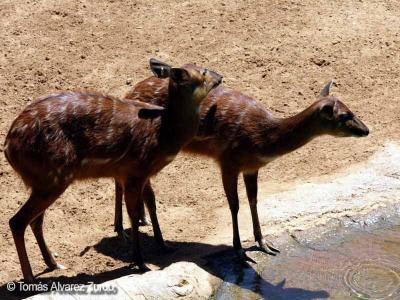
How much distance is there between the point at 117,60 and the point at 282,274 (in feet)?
15.9

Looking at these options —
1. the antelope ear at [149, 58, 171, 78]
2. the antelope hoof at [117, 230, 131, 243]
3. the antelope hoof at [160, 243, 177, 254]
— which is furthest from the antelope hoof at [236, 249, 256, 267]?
the antelope ear at [149, 58, 171, 78]

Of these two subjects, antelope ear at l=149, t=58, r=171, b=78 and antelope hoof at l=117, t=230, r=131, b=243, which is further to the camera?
antelope hoof at l=117, t=230, r=131, b=243

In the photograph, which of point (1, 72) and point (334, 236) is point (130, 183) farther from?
point (1, 72)

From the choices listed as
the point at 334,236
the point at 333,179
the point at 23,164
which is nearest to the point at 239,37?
the point at 333,179

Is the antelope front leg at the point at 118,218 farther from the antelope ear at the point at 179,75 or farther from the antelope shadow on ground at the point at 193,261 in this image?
the antelope ear at the point at 179,75

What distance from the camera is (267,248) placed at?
27.4 ft

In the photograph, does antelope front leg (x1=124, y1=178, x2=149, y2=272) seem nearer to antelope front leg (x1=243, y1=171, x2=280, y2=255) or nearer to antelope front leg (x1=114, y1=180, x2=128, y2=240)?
antelope front leg (x1=114, y1=180, x2=128, y2=240)

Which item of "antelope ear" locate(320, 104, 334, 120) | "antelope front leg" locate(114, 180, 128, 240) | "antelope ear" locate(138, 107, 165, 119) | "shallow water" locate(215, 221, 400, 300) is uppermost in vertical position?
"antelope ear" locate(138, 107, 165, 119)

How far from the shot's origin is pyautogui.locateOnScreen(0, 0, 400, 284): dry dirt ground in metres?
9.21

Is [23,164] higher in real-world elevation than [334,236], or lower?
higher

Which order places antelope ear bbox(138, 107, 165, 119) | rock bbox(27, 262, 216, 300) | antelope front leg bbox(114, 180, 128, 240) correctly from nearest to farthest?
rock bbox(27, 262, 216, 300) → antelope ear bbox(138, 107, 165, 119) → antelope front leg bbox(114, 180, 128, 240)

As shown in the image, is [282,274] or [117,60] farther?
[117,60]

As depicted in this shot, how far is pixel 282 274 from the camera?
803 cm

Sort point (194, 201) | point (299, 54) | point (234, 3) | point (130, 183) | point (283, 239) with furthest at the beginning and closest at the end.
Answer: point (234, 3) → point (299, 54) → point (194, 201) → point (283, 239) → point (130, 183)
